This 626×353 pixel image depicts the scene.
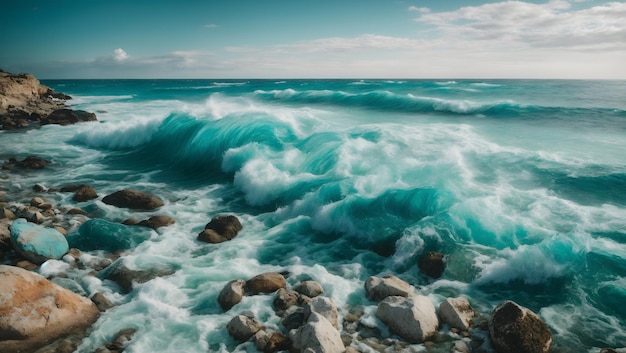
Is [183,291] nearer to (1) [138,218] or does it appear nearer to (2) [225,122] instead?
(1) [138,218]

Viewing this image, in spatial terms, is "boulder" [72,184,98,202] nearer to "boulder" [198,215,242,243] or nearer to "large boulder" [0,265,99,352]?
"boulder" [198,215,242,243]

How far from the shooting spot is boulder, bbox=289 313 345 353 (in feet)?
13.4

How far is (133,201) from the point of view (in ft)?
30.5

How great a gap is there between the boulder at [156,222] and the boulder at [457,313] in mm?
5891

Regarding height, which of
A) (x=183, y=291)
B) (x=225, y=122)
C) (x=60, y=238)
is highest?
(x=225, y=122)

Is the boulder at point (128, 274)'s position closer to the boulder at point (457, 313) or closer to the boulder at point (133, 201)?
the boulder at point (133, 201)

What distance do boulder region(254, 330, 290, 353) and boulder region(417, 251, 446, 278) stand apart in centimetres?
285

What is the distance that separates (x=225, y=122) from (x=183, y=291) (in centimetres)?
1175

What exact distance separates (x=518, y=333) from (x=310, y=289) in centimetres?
275

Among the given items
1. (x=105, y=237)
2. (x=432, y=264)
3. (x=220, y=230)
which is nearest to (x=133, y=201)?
(x=105, y=237)

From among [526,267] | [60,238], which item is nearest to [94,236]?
[60,238]

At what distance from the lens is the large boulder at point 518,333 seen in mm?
4238

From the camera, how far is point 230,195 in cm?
1052

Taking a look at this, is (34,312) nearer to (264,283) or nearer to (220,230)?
(264,283)
